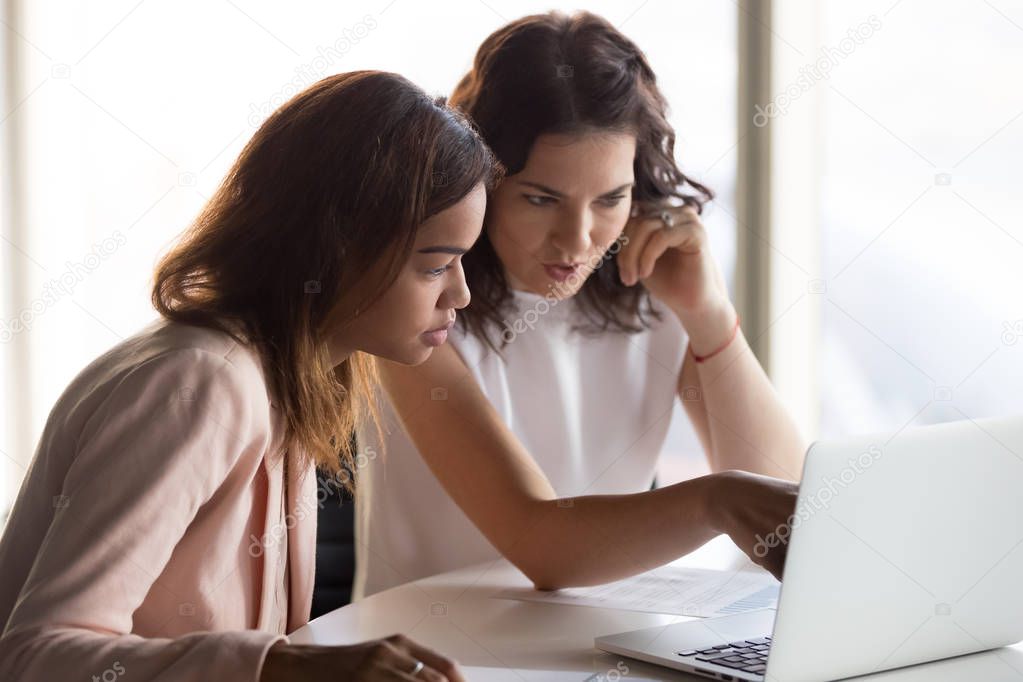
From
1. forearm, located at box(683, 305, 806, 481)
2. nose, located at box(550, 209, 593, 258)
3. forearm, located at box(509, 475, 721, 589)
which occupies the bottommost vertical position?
forearm, located at box(509, 475, 721, 589)

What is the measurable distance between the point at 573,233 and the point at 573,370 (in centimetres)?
40

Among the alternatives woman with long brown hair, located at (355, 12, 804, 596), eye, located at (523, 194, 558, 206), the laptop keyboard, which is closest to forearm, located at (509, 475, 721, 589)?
woman with long brown hair, located at (355, 12, 804, 596)

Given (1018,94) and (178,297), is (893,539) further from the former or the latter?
(1018,94)

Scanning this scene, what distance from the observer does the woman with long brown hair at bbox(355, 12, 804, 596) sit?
145 centimetres

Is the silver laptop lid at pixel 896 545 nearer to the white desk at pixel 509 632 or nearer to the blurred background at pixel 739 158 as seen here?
the white desk at pixel 509 632

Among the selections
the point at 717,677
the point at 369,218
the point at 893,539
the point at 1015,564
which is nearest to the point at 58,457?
the point at 369,218

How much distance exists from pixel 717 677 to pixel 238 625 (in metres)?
0.50

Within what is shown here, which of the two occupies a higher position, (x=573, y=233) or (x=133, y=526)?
(x=573, y=233)

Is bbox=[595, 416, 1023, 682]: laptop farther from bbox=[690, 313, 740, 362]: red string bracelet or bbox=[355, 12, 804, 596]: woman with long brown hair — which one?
bbox=[690, 313, 740, 362]: red string bracelet

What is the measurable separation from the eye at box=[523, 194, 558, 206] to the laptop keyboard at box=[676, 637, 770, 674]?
722mm

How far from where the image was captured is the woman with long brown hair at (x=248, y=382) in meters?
0.95

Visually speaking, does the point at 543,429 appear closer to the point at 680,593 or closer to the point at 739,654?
the point at 680,593

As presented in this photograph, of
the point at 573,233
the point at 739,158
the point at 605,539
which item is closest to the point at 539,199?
the point at 573,233

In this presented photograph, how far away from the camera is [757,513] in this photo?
1259 mm
